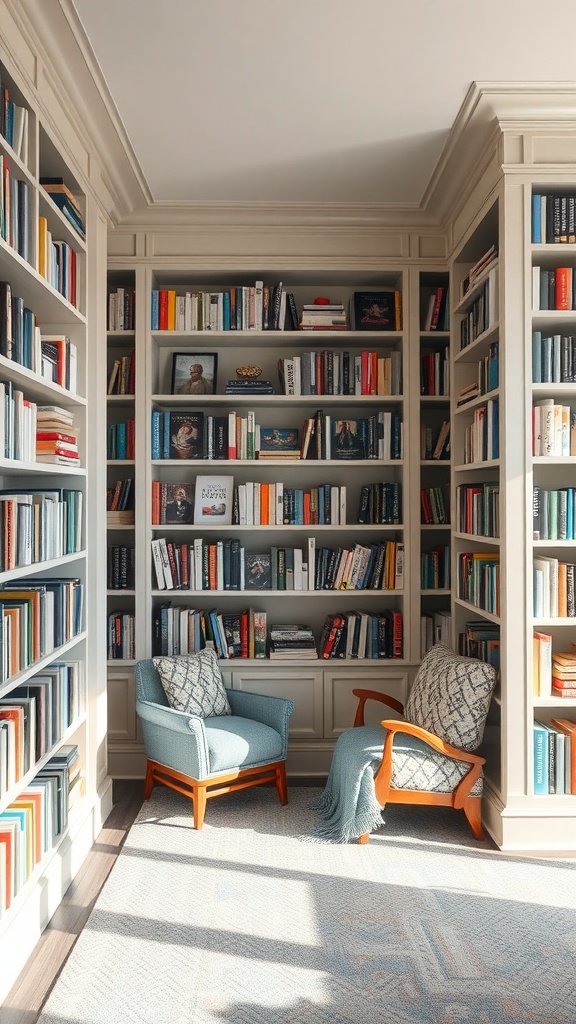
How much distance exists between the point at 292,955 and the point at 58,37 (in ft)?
10.2

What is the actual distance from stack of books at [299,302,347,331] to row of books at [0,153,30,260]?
6.39 ft

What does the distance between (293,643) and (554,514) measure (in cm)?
167

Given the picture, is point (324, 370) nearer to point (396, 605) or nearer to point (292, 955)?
point (396, 605)

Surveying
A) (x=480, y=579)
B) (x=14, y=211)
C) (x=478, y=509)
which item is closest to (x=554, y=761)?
(x=480, y=579)

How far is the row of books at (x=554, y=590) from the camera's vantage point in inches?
123

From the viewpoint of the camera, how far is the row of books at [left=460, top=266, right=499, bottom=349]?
10.7 ft

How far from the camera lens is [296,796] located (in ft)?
12.4

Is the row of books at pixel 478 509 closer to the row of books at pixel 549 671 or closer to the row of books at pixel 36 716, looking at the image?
the row of books at pixel 549 671

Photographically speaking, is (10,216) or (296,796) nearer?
(10,216)

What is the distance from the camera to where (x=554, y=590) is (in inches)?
123

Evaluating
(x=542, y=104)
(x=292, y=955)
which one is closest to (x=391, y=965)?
(x=292, y=955)

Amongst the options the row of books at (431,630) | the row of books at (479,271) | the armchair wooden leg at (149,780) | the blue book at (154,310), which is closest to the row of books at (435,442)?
the row of books at (479,271)

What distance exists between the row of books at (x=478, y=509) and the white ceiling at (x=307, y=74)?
1.56 metres

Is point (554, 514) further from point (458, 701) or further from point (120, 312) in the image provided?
point (120, 312)
